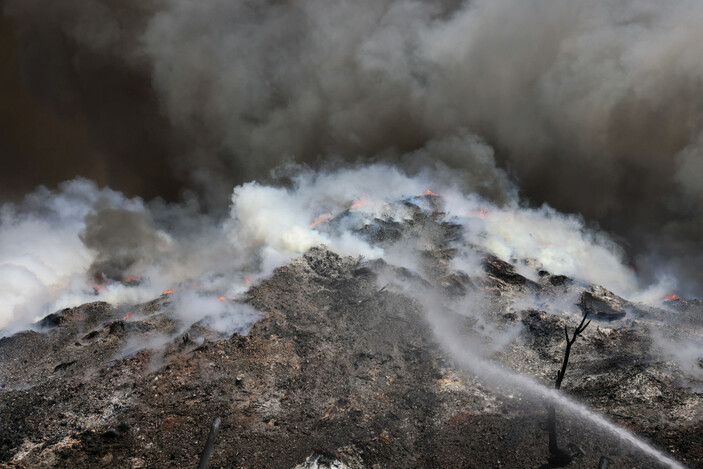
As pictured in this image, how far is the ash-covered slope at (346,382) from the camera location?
13641 millimetres

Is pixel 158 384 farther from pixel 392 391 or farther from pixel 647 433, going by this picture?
pixel 647 433

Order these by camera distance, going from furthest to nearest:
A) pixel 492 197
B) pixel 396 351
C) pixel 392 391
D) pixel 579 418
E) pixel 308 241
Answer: pixel 492 197
pixel 308 241
pixel 396 351
pixel 392 391
pixel 579 418

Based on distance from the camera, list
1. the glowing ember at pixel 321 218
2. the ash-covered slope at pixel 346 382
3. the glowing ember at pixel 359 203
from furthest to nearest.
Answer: the glowing ember at pixel 359 203, the glowing ember at pixel 321 218, the ash-covered slope at pixel 346 382

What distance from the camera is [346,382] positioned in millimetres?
17781

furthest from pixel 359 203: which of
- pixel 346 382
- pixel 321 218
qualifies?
pixel 346 382

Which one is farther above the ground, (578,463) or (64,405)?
(578,463)

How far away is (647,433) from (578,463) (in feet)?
10.3

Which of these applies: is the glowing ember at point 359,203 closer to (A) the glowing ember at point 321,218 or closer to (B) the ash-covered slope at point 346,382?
(A) the glowing ember at point 321,218

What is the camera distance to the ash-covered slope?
537 inches

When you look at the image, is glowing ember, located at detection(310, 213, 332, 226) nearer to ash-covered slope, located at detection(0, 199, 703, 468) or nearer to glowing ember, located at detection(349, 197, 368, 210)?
glowing ember, located at detection(349, 197, 368, 210)

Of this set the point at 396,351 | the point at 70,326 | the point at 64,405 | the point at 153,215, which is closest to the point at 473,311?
the point at 396,351

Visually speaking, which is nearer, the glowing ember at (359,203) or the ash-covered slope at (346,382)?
the ash-covered slope at (346,382)

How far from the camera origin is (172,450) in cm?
1337

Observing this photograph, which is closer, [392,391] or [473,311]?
[392,391]
